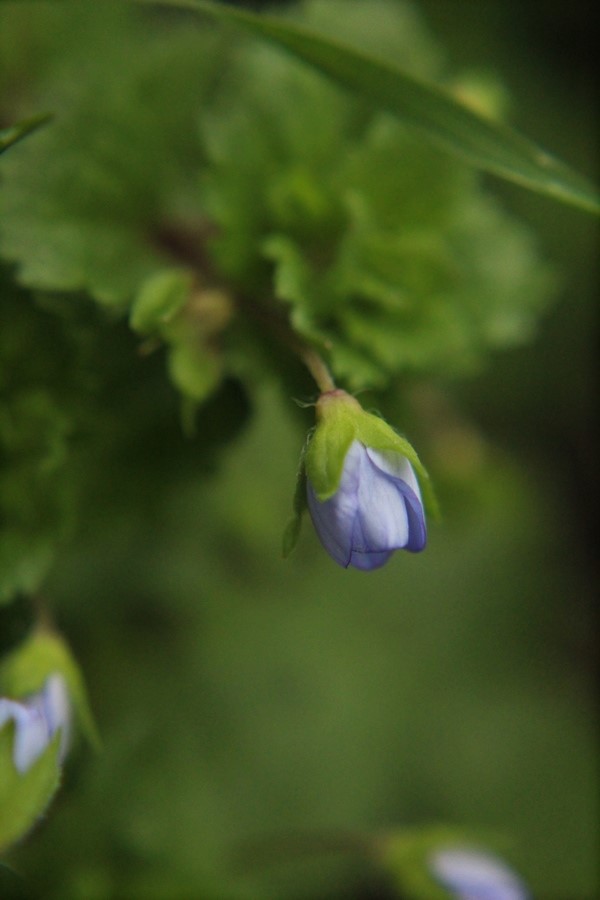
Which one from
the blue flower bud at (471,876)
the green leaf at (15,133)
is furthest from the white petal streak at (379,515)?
the blue flower bud at (471,876)

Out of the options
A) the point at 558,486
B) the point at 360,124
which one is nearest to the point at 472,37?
the point at 558,486

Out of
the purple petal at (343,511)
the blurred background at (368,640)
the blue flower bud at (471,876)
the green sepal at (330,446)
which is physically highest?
the green sepal at (330,446)

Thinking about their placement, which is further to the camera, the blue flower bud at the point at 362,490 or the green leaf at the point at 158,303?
the green leaf at the point at 158,303

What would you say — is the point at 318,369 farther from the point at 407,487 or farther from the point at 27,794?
the point at 27,794

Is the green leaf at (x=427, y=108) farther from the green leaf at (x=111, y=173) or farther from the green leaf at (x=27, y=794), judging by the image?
the green leaf at (x=27, y=794)

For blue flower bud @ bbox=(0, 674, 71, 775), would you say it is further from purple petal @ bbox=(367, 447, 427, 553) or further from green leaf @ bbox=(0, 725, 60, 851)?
purple petal @ bbox=(367, 447, 427, 553)

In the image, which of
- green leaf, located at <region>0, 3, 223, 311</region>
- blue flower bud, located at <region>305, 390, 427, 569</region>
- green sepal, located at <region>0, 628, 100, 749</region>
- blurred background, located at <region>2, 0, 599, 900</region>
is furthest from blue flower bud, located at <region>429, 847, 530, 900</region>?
green leaf, located at <region>0, 3, 223, 311</region>

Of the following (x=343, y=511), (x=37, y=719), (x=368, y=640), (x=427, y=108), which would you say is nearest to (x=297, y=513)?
(x=343, y=511)

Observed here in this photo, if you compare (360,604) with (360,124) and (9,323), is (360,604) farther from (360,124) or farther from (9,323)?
(9,323)
